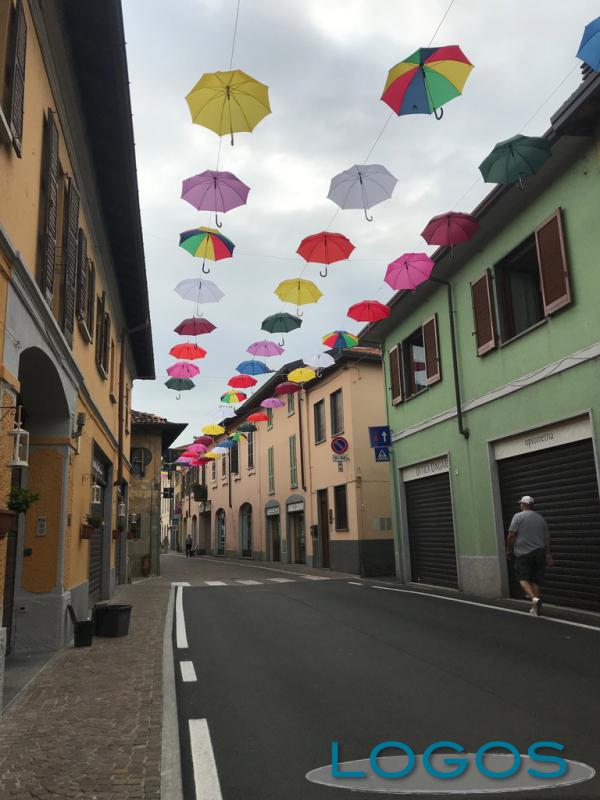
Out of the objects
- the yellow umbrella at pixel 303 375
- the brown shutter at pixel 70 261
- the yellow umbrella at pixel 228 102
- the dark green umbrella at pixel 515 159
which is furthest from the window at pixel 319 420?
the yellow umbrella at pixel 228 102

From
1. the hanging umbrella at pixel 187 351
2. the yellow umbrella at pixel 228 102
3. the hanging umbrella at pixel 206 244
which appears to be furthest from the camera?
the hanging umbrella at pixel 187 351

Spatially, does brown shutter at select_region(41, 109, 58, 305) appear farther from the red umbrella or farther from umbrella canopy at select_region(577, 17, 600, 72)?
the red umbrella

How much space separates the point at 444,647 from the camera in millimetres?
7746

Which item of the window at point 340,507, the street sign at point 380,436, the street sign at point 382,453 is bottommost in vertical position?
the window at point 340,507

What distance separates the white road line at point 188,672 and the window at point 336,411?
17471 mm

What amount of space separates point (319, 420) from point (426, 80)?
1968 centimetres

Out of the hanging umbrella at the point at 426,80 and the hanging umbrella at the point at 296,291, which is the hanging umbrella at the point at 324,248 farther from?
the hanging umbrella at the point at 426,80

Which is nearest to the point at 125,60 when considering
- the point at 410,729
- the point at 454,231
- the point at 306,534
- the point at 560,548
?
the point at 454,231

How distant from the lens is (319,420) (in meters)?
27.5

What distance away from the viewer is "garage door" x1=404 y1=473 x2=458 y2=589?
15.5m

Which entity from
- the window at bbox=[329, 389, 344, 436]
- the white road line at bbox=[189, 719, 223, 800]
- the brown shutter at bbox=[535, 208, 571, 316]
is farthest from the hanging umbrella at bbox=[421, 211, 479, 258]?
the window at bbox=[329, 389, 344, 436]

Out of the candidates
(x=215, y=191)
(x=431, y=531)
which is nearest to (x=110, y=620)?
(x=215, y=191)

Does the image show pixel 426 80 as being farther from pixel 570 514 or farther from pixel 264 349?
pixel 264 349

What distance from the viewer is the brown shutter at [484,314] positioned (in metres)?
13.3
